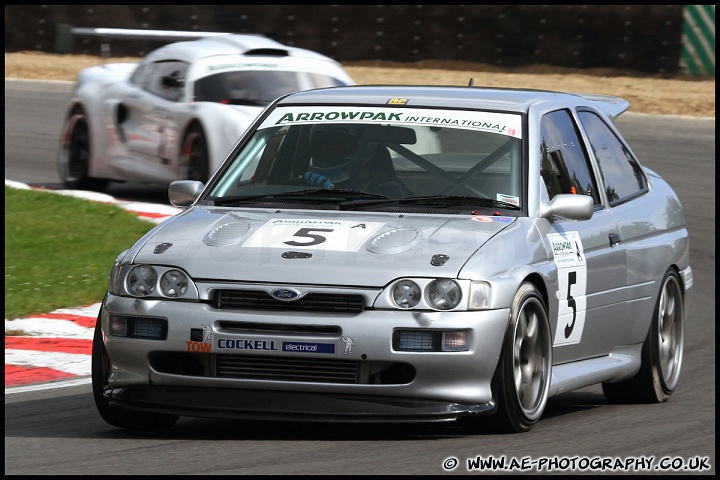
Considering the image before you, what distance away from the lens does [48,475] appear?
18.0 feet

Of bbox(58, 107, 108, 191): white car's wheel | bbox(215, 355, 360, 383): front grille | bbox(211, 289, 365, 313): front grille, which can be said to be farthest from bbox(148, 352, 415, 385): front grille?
bbox(58, 107, 108, 191): white car's wheel

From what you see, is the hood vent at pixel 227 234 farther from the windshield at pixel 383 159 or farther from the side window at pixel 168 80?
the side window at pixel 168 80

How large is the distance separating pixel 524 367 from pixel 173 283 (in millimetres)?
1551

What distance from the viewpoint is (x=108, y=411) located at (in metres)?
6.56

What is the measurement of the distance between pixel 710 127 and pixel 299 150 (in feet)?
52.5

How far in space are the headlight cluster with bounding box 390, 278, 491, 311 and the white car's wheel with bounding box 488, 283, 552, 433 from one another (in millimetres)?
256

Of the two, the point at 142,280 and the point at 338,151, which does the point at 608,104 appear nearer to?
the point at 338,151

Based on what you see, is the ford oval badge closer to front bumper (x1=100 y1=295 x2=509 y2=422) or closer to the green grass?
front bumper (x1=100 y1=295 x2=509 y2=422)

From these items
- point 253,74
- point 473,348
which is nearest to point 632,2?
point 253,74

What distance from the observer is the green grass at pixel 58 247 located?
1076 cm

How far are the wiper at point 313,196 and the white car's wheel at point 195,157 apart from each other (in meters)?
7.45

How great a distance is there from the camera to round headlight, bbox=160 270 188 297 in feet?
20.7

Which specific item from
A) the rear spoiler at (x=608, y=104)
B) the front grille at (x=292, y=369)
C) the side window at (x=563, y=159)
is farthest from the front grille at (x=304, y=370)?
the rear spoiler at (x=608, y=104)

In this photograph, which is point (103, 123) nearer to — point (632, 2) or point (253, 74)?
point (253, 74)
